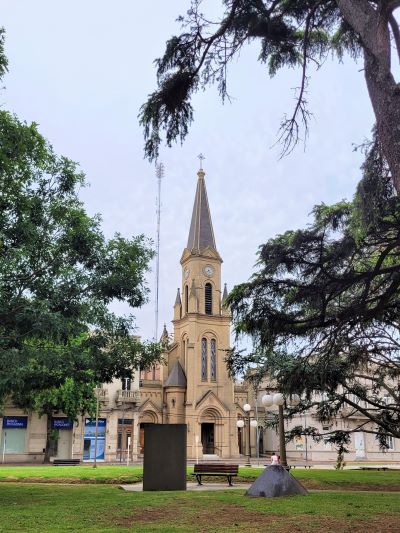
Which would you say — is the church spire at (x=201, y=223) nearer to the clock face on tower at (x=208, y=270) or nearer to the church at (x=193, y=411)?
the church at (x=193, y=411)

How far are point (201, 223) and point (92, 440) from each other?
2676 cm

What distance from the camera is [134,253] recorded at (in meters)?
13.5

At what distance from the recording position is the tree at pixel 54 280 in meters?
11.3

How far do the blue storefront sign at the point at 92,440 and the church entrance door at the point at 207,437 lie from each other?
1056 centimetres

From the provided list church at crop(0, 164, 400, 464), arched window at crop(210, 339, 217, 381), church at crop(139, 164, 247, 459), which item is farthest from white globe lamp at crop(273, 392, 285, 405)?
arched window at crop(210, 339, 217, 381)

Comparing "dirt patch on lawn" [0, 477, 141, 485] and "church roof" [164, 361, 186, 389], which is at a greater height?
"church roof" [164, 361, 186, 389]

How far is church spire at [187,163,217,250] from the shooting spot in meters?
61.1

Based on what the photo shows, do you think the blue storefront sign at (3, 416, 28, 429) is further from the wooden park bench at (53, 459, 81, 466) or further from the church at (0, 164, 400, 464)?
the wooden park bench at (53, 459, 81, 466)

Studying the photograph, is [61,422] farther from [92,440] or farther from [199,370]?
[199,370]

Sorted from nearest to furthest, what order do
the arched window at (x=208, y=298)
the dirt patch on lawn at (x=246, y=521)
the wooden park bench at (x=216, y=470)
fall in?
the dirt patch on lawn at (x=246, y=521) → the wooden park bench at (x=216, y=470) → the arched window at (x=208, y=298)

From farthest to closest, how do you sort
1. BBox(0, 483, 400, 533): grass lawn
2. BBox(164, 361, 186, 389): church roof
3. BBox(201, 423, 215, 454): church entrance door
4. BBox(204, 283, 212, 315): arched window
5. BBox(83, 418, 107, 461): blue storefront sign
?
BBox(204, 283, 212, 315): arched window, BBox(164, 361, 186, 389): church roof, BBox(201, 423, 215, 454): church entrance door, BBox(83, 418, 107, 461): blue storefront sign, BBox(0, 483, 400, 533): grass lawn

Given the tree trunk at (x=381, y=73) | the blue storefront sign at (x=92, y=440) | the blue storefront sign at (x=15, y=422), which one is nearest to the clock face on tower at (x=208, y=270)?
the blue storefront sign at (x=92, y=440)

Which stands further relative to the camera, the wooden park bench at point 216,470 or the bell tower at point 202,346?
the bell tower at point 202,346

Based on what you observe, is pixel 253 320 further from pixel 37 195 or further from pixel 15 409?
pixel 15 409
